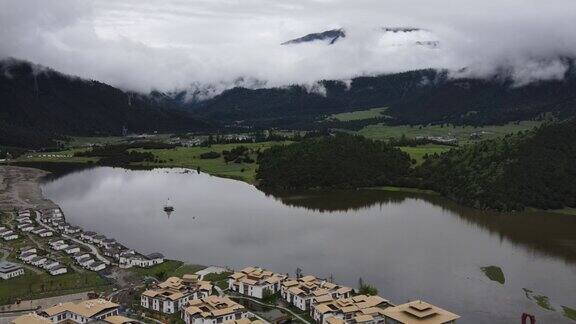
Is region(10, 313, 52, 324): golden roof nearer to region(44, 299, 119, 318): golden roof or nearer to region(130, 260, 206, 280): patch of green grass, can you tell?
region(44, 299, 119, 318): golden roof

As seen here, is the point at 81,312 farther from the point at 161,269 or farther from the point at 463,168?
the point at 463,168

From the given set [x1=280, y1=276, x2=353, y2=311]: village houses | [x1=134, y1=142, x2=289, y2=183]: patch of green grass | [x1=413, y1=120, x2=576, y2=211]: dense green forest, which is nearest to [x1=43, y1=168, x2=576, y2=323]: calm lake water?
[x1=280, y1=276, x2=353, y2=311]: village houses

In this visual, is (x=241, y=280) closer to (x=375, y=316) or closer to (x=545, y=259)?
(x=375, y=316)

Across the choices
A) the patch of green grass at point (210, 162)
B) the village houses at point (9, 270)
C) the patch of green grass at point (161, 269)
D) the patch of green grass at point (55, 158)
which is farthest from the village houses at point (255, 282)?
the patch of green grass at point (55, 158)

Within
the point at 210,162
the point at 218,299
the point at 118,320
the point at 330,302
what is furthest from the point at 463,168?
the point at 118,320

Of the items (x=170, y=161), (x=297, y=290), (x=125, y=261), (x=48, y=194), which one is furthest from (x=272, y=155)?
(x=297, y=290)

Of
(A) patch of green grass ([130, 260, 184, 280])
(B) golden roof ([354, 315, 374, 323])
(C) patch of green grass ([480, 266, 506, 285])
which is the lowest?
(C) patch of green grass ([480, 266, 506, 285])
